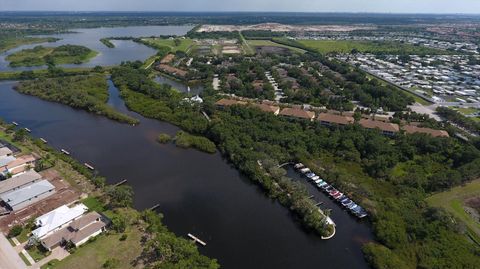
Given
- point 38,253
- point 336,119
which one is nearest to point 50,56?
point 336,119

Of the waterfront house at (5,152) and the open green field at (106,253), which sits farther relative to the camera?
the waterfront house at (5,152)

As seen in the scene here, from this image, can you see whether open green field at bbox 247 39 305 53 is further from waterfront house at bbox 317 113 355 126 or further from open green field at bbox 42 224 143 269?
open green field at bbox 42 224 143 269

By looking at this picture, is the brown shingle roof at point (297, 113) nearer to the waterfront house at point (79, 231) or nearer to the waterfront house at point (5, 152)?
the waterfront house at point (79, 231)

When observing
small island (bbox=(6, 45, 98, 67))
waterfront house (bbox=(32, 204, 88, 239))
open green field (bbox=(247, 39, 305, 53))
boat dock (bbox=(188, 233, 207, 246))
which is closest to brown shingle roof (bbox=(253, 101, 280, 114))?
boat dock (bbox=(188, 233, 207, 246))

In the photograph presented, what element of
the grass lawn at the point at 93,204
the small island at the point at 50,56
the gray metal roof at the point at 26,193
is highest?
the small island at the point at 50,56

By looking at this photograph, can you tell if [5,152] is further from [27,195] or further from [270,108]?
[270,108]

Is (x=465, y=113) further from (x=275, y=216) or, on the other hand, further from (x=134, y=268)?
(x=134, y=268)

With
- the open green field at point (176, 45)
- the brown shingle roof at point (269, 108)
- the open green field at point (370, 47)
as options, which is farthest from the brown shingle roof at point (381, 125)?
the open green field at point (176, 45)

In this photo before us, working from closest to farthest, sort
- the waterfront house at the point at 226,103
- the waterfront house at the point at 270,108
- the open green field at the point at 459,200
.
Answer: the open green field at the point at 459,200
the waterfront house at the point at 270,108
the waterfront house at the point at 226,103

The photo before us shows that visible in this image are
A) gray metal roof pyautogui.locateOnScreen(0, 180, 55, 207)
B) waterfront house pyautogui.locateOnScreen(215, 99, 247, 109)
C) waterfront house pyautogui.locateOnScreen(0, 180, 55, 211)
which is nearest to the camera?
waterfront house pyautogui.locateOnScreen(0, 180, 55, 211)
